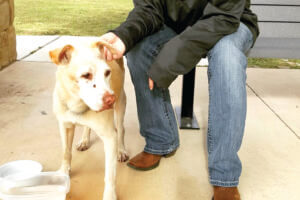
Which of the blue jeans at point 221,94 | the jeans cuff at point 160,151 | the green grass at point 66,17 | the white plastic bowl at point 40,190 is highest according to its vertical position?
the blue jeans at point 221,94

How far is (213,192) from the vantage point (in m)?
1.69

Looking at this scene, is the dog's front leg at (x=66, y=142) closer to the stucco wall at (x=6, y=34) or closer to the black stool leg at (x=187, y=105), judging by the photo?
the black stool leg at (x=187, y=105)

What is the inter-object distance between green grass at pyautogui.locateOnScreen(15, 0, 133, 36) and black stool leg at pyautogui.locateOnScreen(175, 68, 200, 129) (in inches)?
144

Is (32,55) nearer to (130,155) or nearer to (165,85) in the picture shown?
(130,155)

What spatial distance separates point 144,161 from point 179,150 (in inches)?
12.3

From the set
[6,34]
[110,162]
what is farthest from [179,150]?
[6,34]

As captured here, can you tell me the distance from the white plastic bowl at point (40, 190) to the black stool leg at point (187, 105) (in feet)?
3.83

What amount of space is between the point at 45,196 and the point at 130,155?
2.44 ft

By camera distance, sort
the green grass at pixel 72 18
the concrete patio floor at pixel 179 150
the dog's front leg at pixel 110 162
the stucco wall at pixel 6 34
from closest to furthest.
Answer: the dog's front leg at pixel 110 162 < the concrete patio floor at pixel 179 150 < the stucco wall at pixel 6 34 < the green grass at pixel 72 18

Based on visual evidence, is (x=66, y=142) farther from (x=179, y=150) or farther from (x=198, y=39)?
(x=198, y=39)

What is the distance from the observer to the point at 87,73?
4.23 ft

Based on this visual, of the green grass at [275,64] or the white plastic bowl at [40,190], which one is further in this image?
the green grass at [275,64]

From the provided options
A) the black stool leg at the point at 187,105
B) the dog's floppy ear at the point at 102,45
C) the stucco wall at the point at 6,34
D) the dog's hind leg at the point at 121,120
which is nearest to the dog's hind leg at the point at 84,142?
the dog's hind leg at the point at 121,120

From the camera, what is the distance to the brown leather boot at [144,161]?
6.26 ft
